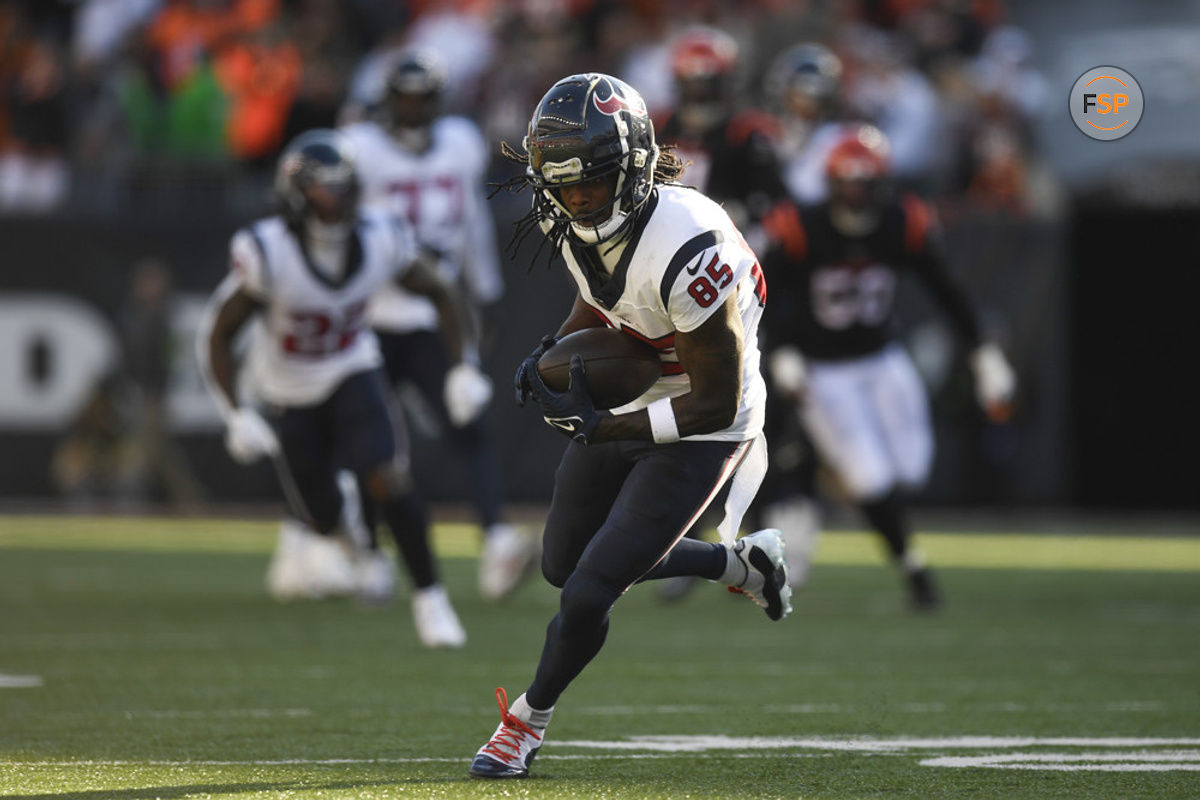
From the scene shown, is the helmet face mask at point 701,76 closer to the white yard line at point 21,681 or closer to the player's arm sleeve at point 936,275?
the player's arm sleeve at point 936,275

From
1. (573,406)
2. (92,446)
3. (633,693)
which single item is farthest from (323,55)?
(573,406)

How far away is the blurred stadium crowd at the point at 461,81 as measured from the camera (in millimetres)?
14375

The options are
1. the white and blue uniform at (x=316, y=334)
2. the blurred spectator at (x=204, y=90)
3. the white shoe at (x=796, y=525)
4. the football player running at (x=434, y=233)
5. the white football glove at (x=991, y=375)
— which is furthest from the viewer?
the blurred spectator at (x=204, y=90)

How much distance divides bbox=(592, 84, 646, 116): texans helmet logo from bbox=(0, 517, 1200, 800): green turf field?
4.75 feet

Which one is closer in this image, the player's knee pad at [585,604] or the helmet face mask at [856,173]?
the player's knee pad at [585,604]

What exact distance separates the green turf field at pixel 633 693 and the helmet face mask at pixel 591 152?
121 cm

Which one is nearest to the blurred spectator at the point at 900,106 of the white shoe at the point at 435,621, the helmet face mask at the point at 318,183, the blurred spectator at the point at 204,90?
the blurred spectator at the point at 204,90

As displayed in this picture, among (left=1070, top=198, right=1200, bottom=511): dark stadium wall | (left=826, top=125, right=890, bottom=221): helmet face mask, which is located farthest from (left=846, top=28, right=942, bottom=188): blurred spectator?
(left=826, top=125, right=890, bottom=221): helmet face mask

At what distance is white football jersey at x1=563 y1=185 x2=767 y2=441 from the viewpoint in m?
4.36

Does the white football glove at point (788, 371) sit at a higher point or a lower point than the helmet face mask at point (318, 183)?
lower

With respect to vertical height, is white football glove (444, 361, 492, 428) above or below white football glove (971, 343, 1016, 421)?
above

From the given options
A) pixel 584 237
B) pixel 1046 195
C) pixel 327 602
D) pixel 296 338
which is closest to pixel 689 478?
pixel 584 237

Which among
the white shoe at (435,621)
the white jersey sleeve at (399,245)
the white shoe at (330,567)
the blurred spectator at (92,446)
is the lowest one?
the blurred spectator at (92,446)

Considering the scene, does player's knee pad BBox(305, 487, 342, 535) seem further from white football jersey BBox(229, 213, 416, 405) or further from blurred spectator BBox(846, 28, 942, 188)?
blurred spectator BBox(846, 28, 942, 188)
